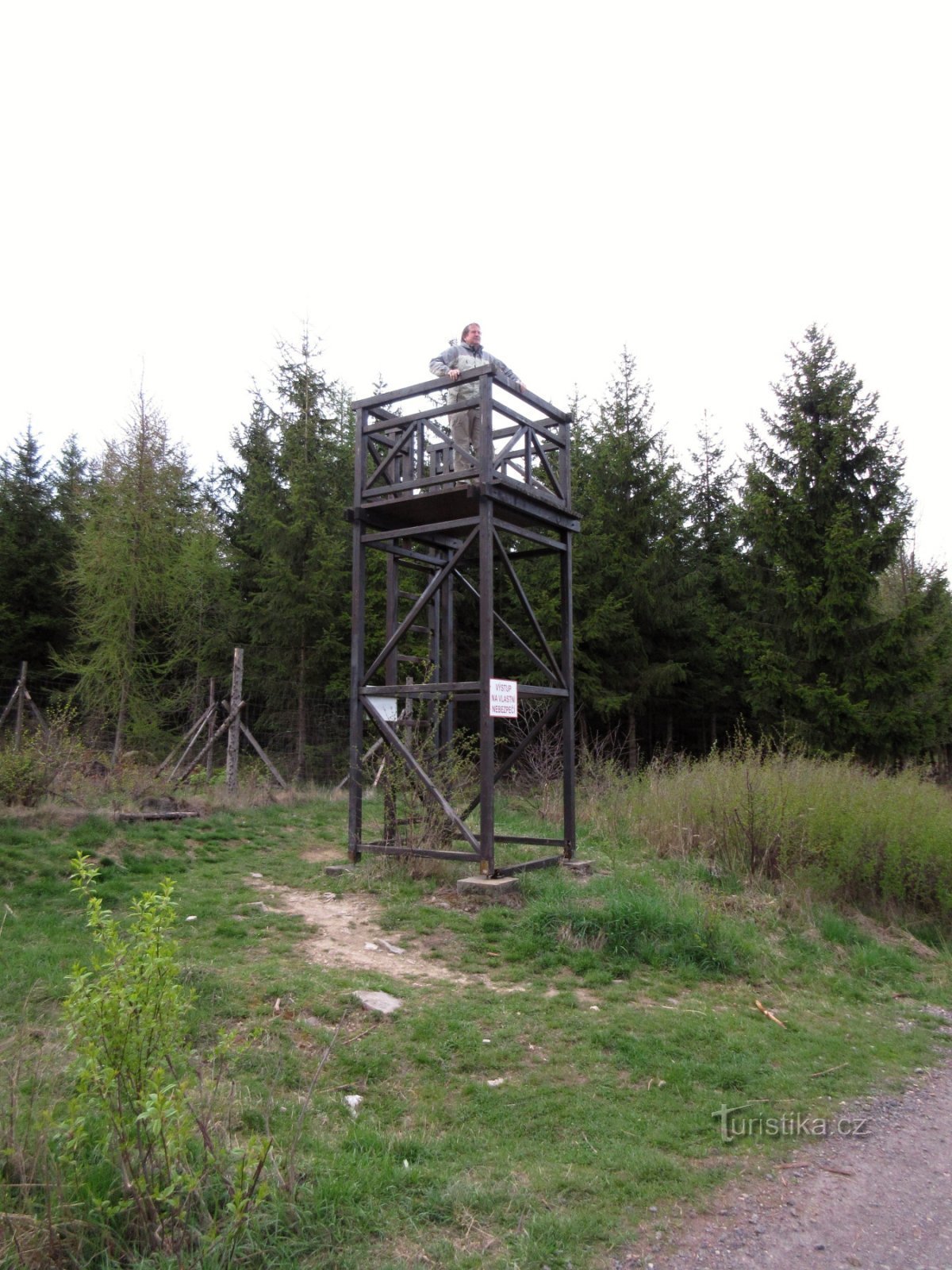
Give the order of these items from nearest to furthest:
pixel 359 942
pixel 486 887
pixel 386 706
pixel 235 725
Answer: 1. pixel 359 942
2. pixel 486 887
3. pixel 386 706
4. pixel 235 725

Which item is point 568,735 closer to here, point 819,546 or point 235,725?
point 235,725

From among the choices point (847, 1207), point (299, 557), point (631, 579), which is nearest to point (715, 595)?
point (631, 579)

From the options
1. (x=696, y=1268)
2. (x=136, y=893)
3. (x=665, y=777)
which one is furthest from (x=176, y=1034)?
(x=665, y=777)

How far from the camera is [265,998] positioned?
535 cm

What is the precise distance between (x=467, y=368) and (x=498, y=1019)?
631 centimetres

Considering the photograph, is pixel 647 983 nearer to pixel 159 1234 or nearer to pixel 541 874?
pixel 541 874

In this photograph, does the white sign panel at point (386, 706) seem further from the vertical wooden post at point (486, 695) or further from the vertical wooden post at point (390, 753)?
the vertical wooden post at point (486, 695)

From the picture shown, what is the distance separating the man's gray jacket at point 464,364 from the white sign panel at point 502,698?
2937 mm

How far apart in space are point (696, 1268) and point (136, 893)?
584cm

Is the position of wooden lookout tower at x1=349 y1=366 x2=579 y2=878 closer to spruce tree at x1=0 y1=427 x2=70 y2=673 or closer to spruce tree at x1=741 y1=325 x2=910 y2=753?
spruce tree at x1=741 y1=325 x2=910 y2=753

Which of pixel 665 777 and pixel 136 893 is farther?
pixel 665 777

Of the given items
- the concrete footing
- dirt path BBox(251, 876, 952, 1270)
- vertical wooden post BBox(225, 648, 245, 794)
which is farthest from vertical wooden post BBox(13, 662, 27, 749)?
dirt path BBox(251, 876, 952, 1270)

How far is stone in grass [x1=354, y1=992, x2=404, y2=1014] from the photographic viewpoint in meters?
5.34

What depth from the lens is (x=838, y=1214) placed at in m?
3.47
